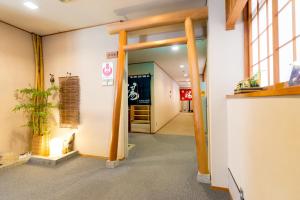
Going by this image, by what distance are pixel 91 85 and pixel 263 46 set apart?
2.90 metres

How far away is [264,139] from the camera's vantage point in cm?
97

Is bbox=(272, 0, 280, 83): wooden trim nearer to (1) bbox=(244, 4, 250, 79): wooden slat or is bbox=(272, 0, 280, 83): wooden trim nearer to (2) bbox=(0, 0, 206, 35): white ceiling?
(1) bbox=(244, 4, 250, 79): wooden slat

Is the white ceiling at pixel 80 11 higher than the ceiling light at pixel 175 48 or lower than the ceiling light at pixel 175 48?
higher

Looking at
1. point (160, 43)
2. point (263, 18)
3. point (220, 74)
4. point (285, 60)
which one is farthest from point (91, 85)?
point (285, 60)

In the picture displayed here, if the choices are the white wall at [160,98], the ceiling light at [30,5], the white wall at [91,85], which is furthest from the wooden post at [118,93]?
the white wall at [160,98]

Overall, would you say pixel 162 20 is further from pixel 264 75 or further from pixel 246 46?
pixel 264 75

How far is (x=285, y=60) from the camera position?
1231mm

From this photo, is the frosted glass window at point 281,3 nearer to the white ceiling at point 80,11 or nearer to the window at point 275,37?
the window at point 275,37

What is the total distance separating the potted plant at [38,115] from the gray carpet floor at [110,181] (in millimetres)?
386

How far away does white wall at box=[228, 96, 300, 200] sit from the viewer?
669mm

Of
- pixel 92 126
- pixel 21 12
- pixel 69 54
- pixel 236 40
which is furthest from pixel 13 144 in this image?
pixel 236 40

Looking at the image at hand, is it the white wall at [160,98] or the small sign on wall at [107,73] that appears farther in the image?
the white wall at [160,98]

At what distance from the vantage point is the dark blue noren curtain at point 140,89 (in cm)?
578

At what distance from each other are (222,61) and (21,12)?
3.30 meters
